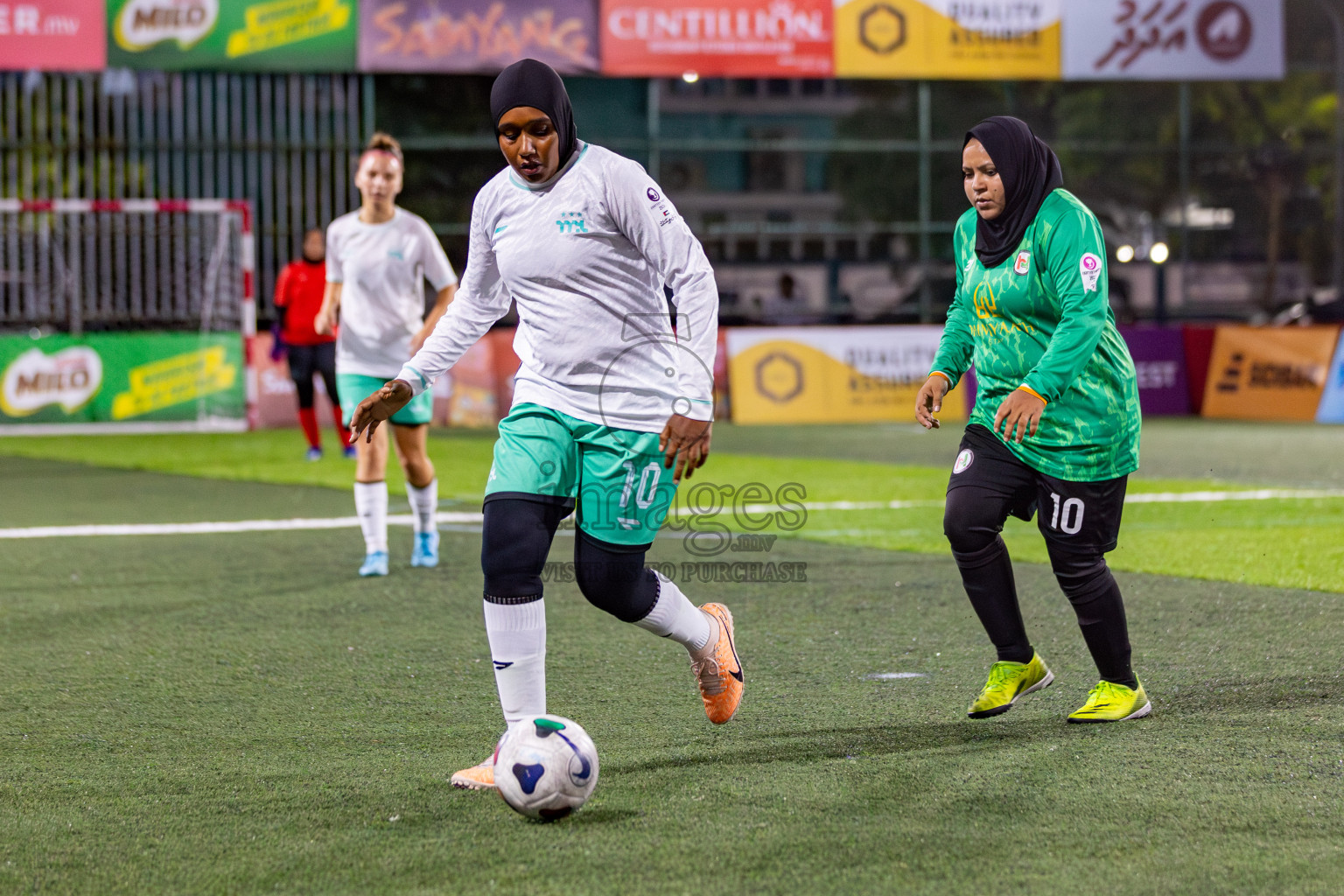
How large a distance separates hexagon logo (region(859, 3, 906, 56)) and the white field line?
40.3 feet

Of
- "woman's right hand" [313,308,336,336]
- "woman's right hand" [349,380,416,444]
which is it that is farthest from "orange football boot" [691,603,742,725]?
"woman's right hand" [313,308,336,336]

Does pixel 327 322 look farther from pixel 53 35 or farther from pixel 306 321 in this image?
pixel 53 35

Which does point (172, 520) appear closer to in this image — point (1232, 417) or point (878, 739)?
point (878, 739)

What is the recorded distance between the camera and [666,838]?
3.64m

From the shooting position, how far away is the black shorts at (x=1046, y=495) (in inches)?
186

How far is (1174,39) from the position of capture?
75.6ft

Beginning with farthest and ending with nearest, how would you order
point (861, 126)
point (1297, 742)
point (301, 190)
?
point (861, 126) → point (301, 190) → point (1297, 742)

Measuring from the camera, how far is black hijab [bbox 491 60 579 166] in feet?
13.5

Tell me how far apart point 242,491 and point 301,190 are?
10238 mm

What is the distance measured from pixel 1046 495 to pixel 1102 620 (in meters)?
0.41

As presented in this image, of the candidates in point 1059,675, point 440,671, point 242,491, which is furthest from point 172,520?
point 1059,675

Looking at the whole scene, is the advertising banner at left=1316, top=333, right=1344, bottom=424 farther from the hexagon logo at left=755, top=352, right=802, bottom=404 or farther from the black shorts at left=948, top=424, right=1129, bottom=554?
the black shorts at left=948, top=424, right=1129, bottom=554

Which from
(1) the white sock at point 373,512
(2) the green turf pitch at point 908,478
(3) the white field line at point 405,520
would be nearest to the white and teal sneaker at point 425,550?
(1) the white sock at point 373,512

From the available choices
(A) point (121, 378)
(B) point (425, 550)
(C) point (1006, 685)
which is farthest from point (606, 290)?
(A) point (121, 378)
